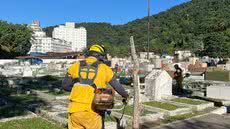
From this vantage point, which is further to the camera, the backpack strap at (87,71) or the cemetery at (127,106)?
the cemetery at (127,106)

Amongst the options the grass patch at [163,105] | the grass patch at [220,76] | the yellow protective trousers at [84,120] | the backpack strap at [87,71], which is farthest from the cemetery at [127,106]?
the backpack strap at [87,71]

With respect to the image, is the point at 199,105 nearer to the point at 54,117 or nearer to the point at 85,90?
the point at 54,117

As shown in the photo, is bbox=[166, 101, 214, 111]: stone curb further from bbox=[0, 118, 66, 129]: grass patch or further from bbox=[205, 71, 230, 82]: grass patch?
bbox=[205, 71, 230, 82]: grass patch

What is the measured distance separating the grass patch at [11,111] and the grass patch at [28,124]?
109 centimetres

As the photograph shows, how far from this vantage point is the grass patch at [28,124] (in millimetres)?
9258

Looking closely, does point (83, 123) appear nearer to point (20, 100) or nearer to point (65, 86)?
point (65, 86)

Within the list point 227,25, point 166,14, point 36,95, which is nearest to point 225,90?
point 36,95

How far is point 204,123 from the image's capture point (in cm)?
1088

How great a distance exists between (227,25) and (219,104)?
109642mm

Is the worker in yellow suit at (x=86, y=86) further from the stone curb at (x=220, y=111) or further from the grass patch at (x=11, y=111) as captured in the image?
the stone curb at (x=220, y=111)

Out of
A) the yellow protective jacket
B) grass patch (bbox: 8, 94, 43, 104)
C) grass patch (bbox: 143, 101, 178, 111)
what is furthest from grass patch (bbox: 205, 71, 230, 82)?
the yellow protective jacket

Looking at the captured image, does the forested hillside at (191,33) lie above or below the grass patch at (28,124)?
above

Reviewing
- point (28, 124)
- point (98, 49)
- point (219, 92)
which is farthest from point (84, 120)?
point (219, 92)

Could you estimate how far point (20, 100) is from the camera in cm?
1426
